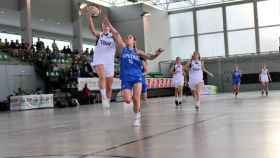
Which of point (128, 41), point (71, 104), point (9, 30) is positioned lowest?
point (71, 104)

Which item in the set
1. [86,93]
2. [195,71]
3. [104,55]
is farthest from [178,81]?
[86,93]

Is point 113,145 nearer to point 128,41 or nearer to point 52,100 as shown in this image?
point 128,41

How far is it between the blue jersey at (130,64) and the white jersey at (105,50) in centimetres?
214

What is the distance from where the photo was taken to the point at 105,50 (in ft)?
40.1

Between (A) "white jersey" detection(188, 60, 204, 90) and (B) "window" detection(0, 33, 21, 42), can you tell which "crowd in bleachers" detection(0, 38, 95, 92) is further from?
(A) "white jersey" detection(188, 60, 204, 90)

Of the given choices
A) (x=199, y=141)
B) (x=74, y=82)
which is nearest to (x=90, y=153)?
(x=199, y=141)

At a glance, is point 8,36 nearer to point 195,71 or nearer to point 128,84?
point 195,71

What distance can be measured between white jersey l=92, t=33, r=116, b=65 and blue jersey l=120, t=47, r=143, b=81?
2.14 m

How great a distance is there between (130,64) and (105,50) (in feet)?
7.90

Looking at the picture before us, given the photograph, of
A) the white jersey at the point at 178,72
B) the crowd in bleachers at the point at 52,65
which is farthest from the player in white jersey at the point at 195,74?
the crowd in bleachers at the point at 52,65

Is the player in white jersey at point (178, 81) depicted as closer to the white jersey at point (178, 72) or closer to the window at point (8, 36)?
the white jersey at point (178, 72)

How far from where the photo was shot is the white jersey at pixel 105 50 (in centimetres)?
1208

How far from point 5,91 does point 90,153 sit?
27.1 meters

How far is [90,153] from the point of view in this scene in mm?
5605
